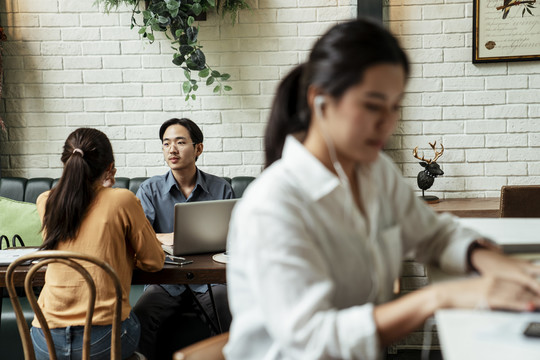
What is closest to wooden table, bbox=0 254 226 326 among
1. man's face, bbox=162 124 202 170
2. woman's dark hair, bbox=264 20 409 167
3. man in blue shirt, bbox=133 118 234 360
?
man in blue shirt, bbox=133 118 234 360

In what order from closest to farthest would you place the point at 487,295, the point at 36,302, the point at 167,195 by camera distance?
the point at 487,295 → the point at 36,302 → the point at 167,195

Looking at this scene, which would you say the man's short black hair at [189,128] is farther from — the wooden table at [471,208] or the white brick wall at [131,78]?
the wooden table at [471,208]

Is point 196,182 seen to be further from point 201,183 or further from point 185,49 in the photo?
point 185,49

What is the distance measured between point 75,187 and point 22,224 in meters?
1.15

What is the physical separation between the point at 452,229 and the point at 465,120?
7.12 ft

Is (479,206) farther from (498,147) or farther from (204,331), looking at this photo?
(204,331)

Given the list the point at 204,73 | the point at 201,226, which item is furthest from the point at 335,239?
the point at 204,73

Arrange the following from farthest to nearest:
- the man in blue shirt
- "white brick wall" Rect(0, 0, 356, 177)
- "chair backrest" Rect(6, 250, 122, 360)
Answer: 1. "white brick wall" Rect(0, 0, 356, 177)
2. the man in blue shirt
3. "chair backrest" Rect(6, 250, 122, 360)

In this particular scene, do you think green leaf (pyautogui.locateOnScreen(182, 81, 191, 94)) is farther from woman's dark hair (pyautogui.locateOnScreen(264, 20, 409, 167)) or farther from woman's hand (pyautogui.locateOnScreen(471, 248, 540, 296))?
woman's hand (pyautogui.locateOnScreen(471, 248, 540, 296))

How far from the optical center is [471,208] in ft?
9.26

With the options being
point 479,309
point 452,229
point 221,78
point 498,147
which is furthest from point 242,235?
point 498,147

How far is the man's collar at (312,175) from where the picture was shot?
998 millimetres

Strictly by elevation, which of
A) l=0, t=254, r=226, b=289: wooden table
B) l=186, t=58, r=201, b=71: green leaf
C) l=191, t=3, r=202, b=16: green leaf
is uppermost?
l=191, t=3, r=202, b=16: green leaf

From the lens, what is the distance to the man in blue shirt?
8.47ft
